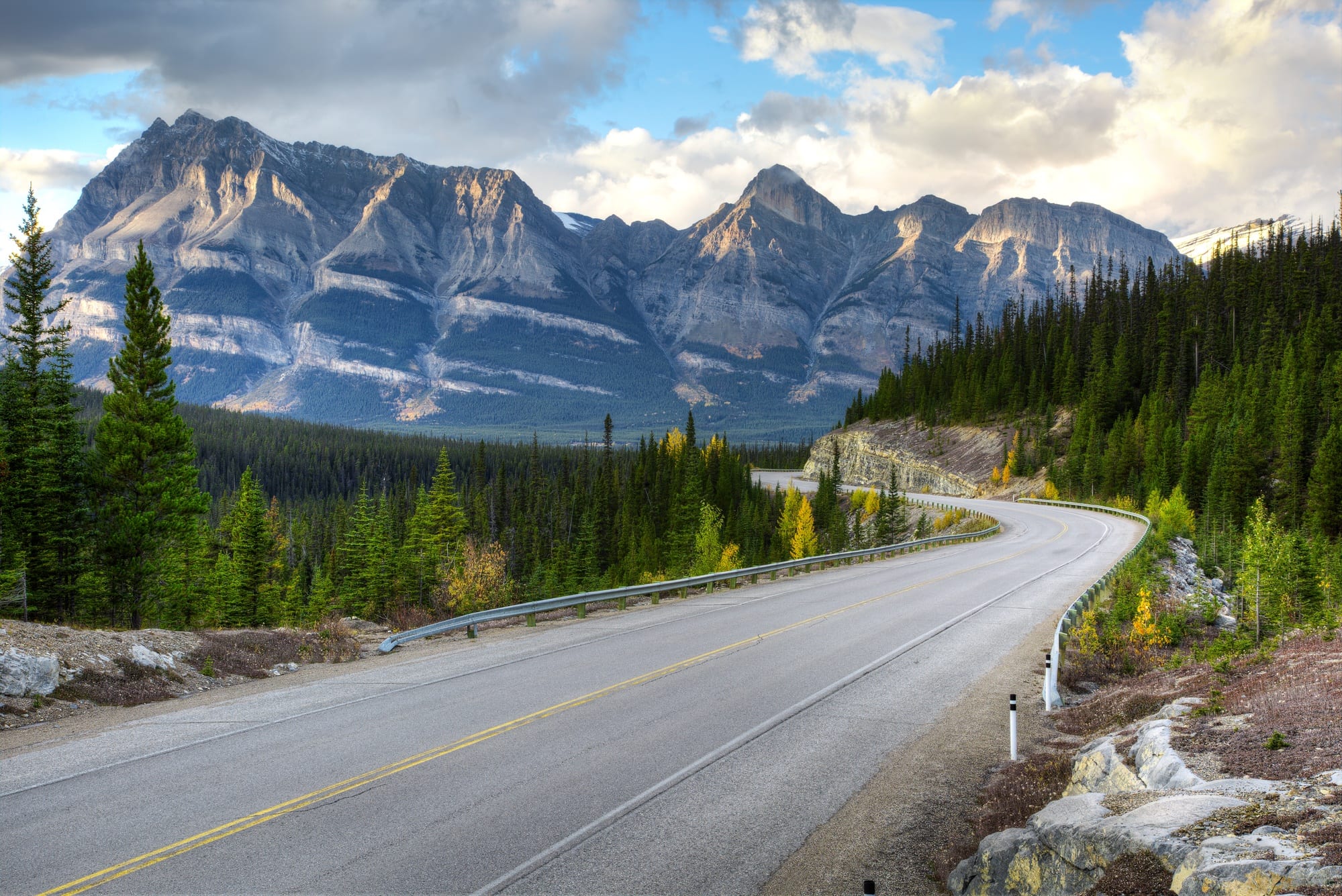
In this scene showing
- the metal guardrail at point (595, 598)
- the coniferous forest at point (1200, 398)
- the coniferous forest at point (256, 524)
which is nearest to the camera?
the metal guardrail at point (595, 598)

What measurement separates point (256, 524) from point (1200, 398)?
282 feet

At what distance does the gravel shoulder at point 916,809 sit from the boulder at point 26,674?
11292mm

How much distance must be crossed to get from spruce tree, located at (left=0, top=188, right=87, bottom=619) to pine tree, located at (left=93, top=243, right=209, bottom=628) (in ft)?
3.30

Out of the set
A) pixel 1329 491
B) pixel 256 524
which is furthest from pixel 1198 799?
pixel 1329 491

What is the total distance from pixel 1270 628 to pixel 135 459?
131 ft

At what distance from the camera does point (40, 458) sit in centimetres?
2936

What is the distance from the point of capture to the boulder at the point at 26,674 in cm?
1152

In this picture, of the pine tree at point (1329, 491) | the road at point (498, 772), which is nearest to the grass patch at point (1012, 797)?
the road at point (498, 772)

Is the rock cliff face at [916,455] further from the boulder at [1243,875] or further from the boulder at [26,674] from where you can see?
the boulder at [1243,875]

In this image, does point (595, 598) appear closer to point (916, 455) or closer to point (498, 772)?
point (498, 772)

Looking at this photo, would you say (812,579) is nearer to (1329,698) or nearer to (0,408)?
(1329,698)

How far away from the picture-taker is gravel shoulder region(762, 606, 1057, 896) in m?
7.02

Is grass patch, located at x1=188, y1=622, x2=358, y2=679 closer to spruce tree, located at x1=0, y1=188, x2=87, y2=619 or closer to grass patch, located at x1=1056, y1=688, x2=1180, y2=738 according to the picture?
grass patch, located at x1=1056, y1=688, x2=1180, y2=738

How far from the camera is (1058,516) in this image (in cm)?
6228
